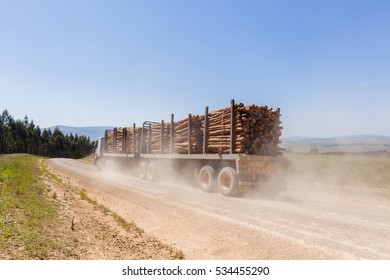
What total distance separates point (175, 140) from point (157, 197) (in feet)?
17.8

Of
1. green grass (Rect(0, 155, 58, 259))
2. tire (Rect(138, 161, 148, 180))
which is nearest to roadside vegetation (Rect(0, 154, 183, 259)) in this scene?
green grass (Rect(0, 155, 58, 259))

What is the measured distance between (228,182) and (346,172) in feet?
33.1

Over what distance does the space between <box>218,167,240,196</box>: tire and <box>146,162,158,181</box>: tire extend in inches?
237

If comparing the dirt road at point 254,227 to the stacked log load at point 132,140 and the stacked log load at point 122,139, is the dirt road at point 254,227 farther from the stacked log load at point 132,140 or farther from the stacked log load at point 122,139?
the stacked log load at point 122,139

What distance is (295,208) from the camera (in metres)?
8.45

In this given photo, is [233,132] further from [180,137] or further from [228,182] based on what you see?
[180,137]

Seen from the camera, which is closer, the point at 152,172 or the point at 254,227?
the point at 254,227

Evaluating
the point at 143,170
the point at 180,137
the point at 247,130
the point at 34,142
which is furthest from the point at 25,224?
the point at 34,142

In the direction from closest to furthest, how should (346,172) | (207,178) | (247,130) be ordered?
1. (247,130)
2. (207,178)
3. (346,172)

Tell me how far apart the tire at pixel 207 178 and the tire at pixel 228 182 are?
0.51 m

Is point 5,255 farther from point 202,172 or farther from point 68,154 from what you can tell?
point 68,154

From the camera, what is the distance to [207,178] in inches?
487

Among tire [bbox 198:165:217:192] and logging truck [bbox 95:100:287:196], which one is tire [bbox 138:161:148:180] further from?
tire [bbox 198:165:217:192]
